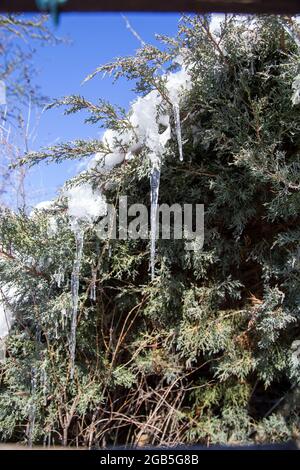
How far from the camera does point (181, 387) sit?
2652 mm

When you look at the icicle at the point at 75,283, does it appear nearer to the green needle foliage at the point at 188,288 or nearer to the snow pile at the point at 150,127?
the green needle foliage at the point at 188,288

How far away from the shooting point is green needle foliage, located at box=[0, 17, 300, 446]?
251 centimetres

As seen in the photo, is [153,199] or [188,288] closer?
[153,199]

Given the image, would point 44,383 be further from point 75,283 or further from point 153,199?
point 153,199

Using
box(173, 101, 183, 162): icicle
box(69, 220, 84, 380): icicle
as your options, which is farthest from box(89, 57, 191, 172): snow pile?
box(69, 220, 84, 380): icicle

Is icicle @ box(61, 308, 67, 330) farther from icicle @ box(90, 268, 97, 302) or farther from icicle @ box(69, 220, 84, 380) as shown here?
icicle @ box(90, 268, 97, 302)

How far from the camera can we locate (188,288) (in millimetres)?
2750

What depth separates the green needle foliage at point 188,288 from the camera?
98.9 inches

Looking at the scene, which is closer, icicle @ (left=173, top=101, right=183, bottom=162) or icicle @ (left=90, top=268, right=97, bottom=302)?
icicle @ (left=173, top=101, right=183, bottom=162)

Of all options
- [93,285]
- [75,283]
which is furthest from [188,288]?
[75,283]

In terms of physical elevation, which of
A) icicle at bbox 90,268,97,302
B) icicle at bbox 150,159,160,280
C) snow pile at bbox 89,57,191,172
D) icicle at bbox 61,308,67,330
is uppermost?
snow pile at bbox 89,57,191,172
